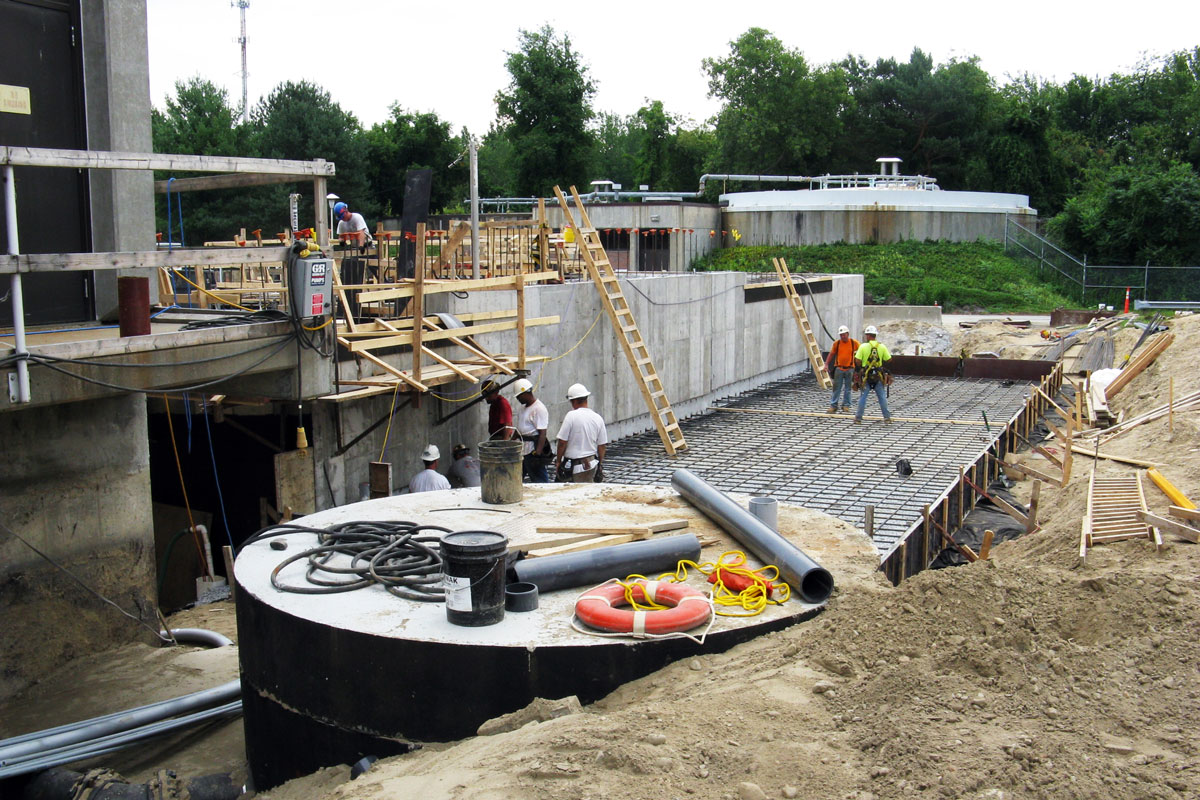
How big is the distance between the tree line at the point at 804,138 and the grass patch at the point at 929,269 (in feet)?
17.8

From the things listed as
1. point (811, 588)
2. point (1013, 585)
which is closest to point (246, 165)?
point (811, 588)

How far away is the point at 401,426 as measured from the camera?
11852mm

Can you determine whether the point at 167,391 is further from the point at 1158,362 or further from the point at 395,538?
the point at 1158,362

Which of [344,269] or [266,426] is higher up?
[344,269]

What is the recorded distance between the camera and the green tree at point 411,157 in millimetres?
47438

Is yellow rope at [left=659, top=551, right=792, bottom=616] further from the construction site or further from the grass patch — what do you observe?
the grass patch

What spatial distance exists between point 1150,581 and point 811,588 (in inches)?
94.6

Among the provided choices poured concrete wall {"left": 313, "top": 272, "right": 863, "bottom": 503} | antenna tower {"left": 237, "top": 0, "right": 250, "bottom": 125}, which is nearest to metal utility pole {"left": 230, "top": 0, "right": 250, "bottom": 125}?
antenna tower {"left": 237, "top": 0, "right": 250, "bottom": 125}

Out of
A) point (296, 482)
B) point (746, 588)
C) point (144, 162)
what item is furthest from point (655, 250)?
point (746, 588)

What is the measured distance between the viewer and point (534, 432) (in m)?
12.0

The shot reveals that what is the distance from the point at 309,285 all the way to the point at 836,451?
31.3ft

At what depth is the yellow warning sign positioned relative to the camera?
28.7 ft

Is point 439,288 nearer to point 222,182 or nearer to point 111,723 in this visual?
point 222,182

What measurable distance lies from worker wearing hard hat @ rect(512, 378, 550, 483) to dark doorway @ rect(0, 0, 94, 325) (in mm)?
4681
